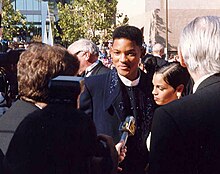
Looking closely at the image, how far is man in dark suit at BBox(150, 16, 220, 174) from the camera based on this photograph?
2074 mm

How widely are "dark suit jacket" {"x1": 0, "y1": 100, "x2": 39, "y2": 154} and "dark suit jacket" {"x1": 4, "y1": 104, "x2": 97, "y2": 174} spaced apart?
1.14 feet

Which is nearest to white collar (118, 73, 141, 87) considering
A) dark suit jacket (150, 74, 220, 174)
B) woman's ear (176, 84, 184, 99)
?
woman's ear (176, 84, 184, 99)

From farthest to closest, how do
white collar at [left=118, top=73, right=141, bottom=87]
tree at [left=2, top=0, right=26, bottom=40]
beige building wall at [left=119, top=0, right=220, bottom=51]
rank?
tree at [left=2, top=0, right=26, bottom=40] → beige building wall at [left=119, top=0, right=220, bottom=51] → white collar at [left=118, top=73, right=141, bottom=87]

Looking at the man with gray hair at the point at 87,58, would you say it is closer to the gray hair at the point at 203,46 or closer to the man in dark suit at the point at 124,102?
the man in dark suit at the point at 124,102

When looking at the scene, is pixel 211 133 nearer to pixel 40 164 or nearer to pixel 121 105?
pixel 40 164

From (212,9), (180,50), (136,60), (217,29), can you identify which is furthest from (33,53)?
(212,9)

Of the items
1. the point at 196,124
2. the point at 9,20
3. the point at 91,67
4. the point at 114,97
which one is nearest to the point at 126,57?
the point at 114,97

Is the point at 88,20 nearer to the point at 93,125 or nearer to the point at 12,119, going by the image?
the point at 12,119

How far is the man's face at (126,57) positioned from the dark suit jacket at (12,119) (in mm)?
1256

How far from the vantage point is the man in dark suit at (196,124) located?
207 centimetres

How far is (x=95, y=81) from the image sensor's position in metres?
3.74

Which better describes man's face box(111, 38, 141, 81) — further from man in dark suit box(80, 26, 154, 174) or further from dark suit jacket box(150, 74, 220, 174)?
dark suit jacket box(150, 74, 220, 174)

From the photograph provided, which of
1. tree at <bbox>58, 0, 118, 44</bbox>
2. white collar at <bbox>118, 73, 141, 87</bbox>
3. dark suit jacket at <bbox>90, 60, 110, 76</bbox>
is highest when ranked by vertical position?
tree at <bbox>58, 0, 118, 44</bbox>

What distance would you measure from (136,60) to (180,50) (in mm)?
1590
